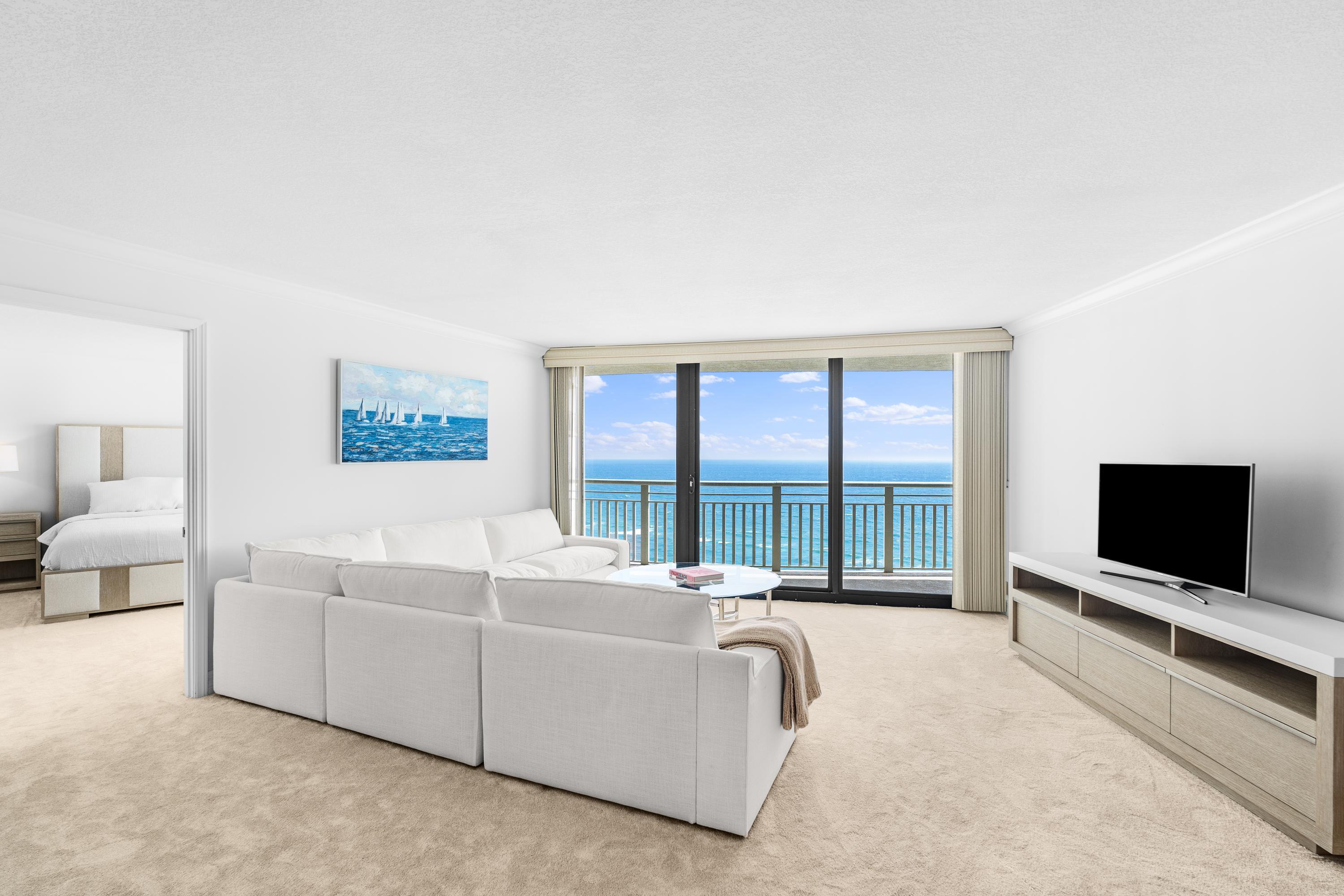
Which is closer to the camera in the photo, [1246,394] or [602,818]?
[602,818]

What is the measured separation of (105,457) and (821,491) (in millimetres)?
7072

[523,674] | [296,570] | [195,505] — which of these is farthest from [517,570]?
[523,674]

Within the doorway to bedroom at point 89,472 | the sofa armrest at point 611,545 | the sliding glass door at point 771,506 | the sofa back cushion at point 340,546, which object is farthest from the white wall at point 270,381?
the sliding glass door at point 771,506

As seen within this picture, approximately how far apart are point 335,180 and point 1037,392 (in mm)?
4699

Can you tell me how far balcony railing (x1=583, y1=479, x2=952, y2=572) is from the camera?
6.27 m

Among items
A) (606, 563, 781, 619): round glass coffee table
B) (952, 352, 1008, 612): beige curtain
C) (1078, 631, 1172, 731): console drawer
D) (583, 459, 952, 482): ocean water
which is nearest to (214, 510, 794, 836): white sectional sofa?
(606, 563, 781, 619): round glass coffee table

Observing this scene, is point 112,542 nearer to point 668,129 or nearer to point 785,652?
point 785,652

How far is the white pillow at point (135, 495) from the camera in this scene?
20.6 ft

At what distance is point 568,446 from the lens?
6.38 m

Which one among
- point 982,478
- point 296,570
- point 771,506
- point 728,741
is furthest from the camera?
point 771,506

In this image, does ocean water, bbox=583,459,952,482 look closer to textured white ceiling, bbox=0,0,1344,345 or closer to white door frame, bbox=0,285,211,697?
textured white ceiling, bbox=0,0,1344,345

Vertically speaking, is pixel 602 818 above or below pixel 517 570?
below

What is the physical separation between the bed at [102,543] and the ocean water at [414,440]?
1.94 meters

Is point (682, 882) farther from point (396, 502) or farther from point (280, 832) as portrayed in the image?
point (396, 502)
